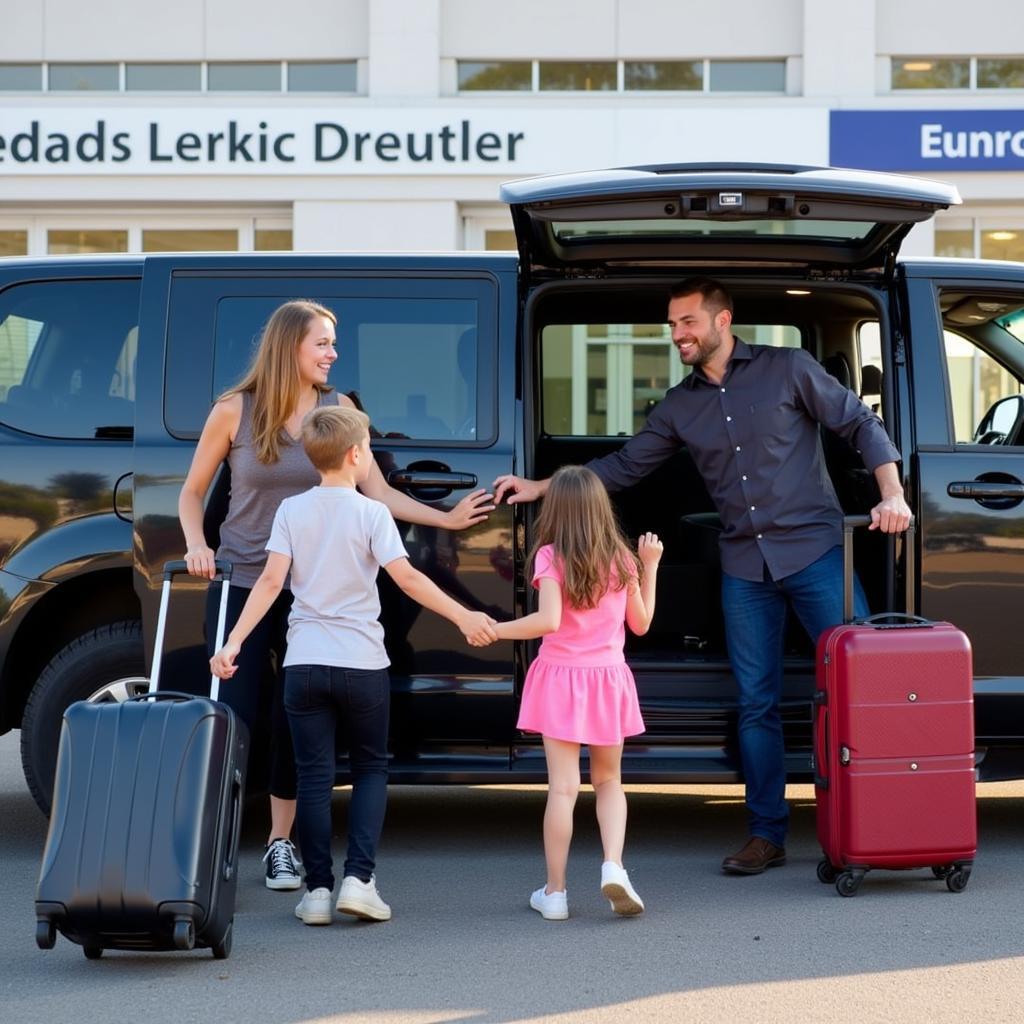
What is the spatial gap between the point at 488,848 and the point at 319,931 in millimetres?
1192

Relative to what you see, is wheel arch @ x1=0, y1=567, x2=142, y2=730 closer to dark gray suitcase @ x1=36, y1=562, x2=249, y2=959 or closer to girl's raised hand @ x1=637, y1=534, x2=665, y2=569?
dark gray suitcase @ x1=36, y1=562, x2=249, y2=959

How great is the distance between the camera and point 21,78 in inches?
642

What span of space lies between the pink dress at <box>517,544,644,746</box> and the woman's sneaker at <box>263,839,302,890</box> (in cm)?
92

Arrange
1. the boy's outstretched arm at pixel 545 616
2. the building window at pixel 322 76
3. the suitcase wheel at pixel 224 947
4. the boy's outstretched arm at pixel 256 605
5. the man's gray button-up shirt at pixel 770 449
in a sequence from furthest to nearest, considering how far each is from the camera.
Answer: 1. the building window at pixel 322 76
2. the man's gray button-up shirt at pixel 770 449
3. the boy's outstretched arm at pixel 545 616
4. the boy's outstretched arm at pixel 256 605
5. the suitcase wheel at pixel 224 947

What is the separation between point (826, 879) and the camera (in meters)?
4.84

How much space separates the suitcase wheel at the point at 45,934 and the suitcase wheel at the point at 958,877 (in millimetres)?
2621

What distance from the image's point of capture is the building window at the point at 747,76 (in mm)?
16000

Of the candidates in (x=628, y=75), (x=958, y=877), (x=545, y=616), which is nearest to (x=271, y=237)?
(x=628, y=75)

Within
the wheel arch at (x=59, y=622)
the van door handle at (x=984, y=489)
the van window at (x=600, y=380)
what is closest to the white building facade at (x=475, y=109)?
the van window at (x=600, y=380)

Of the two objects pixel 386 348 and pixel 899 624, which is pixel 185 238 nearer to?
pixel 386 348

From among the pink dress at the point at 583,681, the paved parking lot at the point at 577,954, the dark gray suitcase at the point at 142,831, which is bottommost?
the paved parking lot at the point at 577,954

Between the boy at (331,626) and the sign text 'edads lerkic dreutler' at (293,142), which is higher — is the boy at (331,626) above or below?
below

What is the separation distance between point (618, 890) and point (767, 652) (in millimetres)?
1079

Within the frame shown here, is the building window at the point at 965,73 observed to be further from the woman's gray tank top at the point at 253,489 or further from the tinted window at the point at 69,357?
the woman's gray tank top at the point at 253,489
